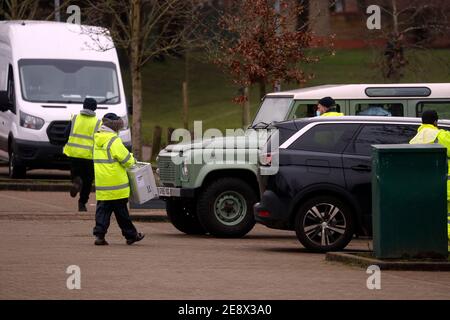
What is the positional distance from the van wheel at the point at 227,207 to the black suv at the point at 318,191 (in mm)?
1502

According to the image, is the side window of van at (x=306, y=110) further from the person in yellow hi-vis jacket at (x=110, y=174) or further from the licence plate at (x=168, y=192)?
the person in yellow hi-vis jacket at (x=110, y=174)

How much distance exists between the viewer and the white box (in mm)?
16438

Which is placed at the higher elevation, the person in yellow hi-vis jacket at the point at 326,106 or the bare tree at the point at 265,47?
the bare tree at the point at 265,47

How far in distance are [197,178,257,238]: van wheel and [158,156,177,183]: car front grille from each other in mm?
532

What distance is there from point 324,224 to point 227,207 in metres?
2.22

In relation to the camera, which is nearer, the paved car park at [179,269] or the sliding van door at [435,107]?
the paved car park at [179,269]

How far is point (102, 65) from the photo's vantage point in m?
27.5

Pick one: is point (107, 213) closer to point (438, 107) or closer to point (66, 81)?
point (438, 107)

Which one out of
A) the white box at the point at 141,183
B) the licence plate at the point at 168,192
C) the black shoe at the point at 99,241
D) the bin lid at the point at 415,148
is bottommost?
the black shoe at the point at 99,241

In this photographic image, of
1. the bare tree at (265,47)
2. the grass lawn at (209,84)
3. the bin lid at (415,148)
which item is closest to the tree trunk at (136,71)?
the bare tree at (265,47)

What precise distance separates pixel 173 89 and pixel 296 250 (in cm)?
5256

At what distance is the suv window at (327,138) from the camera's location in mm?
16188

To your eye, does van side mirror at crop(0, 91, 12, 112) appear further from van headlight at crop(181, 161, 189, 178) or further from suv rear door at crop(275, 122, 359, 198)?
suv rear door at crop(275, 122, 359, 198)
